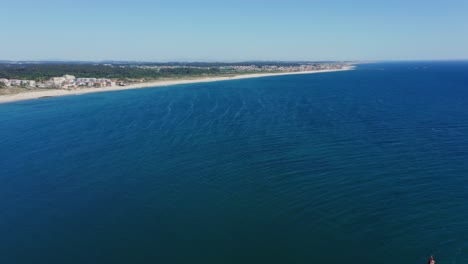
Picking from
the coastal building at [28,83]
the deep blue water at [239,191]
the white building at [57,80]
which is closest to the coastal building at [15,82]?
the coastal building at [28,83]

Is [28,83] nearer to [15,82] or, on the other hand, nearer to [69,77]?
[15,82]

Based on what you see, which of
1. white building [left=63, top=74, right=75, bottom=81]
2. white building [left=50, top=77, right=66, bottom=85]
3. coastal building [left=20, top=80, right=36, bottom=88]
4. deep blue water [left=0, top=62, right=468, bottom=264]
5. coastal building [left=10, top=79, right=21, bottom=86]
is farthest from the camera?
white building [left=63, top=74, right=75, bottom=81]

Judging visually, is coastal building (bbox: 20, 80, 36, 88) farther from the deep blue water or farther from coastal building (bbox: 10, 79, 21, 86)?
the deep blue water

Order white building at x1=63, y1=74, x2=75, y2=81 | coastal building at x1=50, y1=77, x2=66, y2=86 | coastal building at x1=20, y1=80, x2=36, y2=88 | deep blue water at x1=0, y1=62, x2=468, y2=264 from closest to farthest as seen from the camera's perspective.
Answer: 1. deep blue water at x1=0, y1=62, x2=468, y2=264
2. coastal building at x1=20, y1=80, x2=36, y2=88
3. coastal building at x1=50, y1=77, x2=66, y2=86
4. white building at x1=63, y1=74, x2=75, y2=81

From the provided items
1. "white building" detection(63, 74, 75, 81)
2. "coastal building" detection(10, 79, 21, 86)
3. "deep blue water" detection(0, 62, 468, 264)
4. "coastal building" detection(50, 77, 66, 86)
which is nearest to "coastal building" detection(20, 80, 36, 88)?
"coastal building" detection(10, 79, 21, 86)

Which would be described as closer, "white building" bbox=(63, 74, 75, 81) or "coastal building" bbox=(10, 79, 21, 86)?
"coastal building" bbox=(10, 79, 21, 86)

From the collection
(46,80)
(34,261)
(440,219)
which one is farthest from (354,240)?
(46,80)

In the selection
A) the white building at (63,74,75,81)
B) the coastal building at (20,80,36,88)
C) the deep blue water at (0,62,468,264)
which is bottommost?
the deep blue water at (0,62,468,264)

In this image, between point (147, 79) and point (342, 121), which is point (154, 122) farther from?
point (147, 79)

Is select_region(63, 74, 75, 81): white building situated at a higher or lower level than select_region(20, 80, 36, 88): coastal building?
higher
